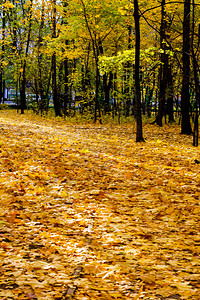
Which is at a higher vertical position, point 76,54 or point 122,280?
point 76,54

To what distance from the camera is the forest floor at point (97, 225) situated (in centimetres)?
340

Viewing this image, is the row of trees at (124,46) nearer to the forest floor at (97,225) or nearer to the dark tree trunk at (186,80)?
the dark tree trunk at (186,80)

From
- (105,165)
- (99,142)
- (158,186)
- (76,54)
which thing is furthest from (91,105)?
(158,186)

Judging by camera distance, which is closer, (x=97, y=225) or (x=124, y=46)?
(x=97, y=225)

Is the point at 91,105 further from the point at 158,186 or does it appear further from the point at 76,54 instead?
A: the point at 158,186

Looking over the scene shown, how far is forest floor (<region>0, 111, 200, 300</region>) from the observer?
340cm

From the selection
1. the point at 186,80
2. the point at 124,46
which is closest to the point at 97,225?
the point at 186,80

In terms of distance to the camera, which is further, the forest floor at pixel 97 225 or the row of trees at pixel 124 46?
the row of trees at pixel 124 46

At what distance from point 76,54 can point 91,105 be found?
11.7 feet

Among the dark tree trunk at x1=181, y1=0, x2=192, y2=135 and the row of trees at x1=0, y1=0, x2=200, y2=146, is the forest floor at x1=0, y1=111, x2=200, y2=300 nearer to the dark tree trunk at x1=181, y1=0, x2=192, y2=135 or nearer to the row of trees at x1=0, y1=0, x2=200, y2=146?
the row of trees at x1=0, y1=0, x2=200, y2=146

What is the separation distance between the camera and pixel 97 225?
16.7 feet

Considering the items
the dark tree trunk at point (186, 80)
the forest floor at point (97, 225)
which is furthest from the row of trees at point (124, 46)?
the forest floor at point (97, 225)

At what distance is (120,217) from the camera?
18.0ft

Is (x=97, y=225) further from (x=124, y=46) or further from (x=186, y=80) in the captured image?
(x=124, y=46)
